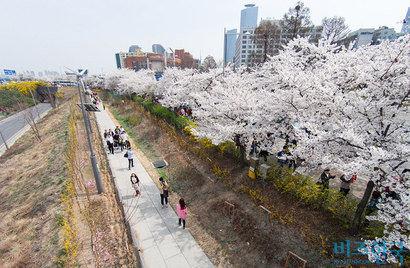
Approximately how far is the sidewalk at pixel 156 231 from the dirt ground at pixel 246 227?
435mm

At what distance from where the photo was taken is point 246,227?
6.84m

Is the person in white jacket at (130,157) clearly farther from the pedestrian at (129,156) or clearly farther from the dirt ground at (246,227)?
the dirt ground at (246,227)

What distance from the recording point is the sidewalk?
592cm

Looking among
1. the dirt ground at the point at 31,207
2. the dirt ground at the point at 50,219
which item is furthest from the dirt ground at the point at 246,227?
the dirt ground at the point at 31,207

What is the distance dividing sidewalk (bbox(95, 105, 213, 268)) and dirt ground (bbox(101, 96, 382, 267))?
17.1 inches

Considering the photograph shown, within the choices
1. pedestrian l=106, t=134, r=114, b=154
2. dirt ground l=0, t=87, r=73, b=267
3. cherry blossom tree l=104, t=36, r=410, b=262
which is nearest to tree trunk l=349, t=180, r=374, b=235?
cherry blossom tree l=104, t=36, r=410, b=262

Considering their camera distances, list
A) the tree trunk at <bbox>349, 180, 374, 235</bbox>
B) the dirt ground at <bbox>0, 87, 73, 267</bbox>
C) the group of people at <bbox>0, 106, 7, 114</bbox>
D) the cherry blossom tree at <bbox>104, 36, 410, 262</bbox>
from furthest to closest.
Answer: the group of people at <bbox>0, 106, 7, 114</bbox>
the dirt ground at <bbox>0, 87, 73, 267</bbox>
the tree trunk at <bbox>349, 180, 374, 235</bbox>
the cherry blossom tree at <bbox>104, 36, 410, 262</bbox>

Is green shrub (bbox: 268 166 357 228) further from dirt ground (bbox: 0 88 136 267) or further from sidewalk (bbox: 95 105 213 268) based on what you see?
dirt ground (bbox: 0 88 136 267)

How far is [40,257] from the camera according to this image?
579cm

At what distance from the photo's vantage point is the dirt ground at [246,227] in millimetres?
5742

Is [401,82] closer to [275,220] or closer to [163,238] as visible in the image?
[275,220]

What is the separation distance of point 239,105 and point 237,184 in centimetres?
387

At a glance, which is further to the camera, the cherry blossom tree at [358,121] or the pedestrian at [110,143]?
the pedestrian at [110,143]

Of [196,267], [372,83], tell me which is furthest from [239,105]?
[196,267]
